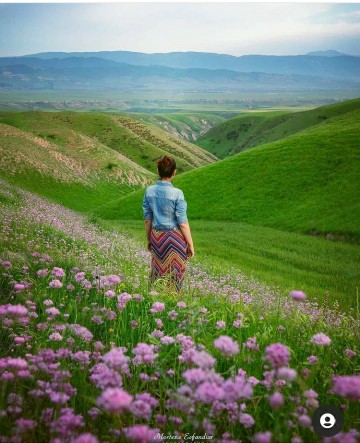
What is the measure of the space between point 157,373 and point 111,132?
12930 centimetres

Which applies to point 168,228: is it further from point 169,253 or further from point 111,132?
point 111,132

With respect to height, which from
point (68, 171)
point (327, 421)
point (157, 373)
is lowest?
point (68, 171)

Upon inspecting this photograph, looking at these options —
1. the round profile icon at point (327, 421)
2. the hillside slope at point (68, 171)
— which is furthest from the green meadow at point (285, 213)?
the hillside slope at point (68, 171)

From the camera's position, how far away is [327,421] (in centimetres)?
244

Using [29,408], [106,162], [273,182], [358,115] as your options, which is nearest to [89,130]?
[106,162]

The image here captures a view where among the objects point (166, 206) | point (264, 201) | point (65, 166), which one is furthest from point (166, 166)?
point (65, 166)

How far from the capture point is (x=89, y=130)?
12725 cm

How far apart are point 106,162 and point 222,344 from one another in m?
76.0

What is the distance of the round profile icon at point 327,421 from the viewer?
242cm

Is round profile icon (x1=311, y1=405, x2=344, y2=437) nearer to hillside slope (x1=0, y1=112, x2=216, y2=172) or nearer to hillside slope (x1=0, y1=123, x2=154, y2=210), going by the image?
hillside slope (x1=0, y1=123, x2=154, y2=210)

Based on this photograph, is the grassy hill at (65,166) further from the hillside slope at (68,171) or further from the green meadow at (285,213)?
the green meadow at (285,213)

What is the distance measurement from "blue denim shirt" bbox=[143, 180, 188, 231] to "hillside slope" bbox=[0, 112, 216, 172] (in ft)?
282

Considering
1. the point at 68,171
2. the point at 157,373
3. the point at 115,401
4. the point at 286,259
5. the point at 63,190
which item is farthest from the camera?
the point at 68,171

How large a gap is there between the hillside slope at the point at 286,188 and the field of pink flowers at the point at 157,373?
Result: 21.9 m
